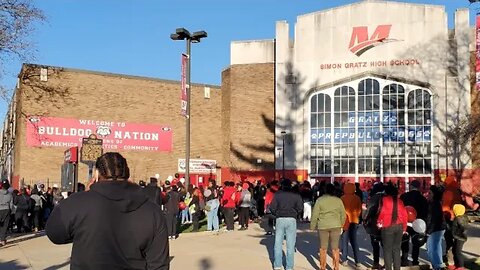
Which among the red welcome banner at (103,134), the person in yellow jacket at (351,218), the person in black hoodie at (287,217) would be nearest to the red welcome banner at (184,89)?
the person in yellow jacket at (351,218)

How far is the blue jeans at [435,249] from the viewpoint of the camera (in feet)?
34.8

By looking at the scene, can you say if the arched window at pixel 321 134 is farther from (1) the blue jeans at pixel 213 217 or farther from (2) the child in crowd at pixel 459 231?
(2) the child in crowd at pixel 459 231

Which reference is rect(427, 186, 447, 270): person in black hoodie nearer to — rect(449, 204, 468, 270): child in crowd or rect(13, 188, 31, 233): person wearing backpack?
rect(449, 204, 468, 270): child in crowd

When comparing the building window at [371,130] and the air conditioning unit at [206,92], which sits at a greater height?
the air conditioning unit at [206,92]

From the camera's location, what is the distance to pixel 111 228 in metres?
3.53

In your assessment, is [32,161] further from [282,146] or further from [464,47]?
[464,47]

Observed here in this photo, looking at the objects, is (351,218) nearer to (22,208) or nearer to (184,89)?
(184,89)

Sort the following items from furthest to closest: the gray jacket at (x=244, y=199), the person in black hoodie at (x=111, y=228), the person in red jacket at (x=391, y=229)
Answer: the gray jacket at (x=244, y=199)
the person in red jacket at (x=391, y=229)
the person in black hoodie at (x=111, y=228)

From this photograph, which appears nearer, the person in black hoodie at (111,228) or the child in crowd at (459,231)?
the person in black hoodie at (111,228)

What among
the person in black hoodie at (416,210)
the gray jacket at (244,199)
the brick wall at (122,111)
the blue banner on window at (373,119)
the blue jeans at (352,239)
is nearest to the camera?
the person in black hoodie at (416,210)

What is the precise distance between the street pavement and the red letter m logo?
2258 centimetres

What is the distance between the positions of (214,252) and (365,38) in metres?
28.5

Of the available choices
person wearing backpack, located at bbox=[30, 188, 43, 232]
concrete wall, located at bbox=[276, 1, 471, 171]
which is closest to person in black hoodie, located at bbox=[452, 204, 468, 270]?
person wearing backpack, located at bbox=[30, 188, 43, 232]

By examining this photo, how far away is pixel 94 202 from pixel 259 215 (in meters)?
21.6
